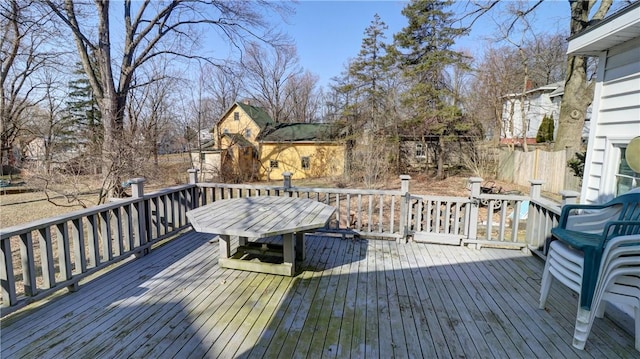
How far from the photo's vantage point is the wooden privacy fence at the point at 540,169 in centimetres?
908

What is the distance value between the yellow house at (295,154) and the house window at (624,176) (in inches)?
574

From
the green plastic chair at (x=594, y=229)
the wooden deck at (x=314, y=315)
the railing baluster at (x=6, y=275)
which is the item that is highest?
the green plastic chair at (x=594, y=229)

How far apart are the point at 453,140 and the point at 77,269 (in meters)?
13.4

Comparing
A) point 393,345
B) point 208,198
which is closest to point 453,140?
point 208,198

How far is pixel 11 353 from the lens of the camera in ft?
6.24

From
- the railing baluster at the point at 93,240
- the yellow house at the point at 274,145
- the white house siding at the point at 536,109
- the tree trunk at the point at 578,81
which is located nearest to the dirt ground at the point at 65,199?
the tree trunk at the point at 578,81

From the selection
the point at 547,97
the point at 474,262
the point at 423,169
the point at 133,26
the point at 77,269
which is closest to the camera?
the point at 77,269

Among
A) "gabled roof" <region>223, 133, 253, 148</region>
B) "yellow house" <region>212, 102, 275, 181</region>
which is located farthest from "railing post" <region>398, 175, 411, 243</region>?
"gabled roof" <region>223, 133, 253, 148</region>

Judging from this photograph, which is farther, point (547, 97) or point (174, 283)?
point (547, 97)

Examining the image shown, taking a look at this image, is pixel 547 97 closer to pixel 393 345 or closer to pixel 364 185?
pixel 364 185

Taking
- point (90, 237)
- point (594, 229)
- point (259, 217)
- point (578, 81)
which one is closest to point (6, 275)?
point (90, 237)

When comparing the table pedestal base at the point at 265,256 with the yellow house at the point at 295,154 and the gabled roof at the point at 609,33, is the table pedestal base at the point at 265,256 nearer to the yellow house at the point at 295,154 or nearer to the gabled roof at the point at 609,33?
the gabled roof at the point at 609,33

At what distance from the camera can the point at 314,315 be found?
7.82 ft

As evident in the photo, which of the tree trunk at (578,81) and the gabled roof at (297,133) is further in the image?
the gabled roof at (297,133)
